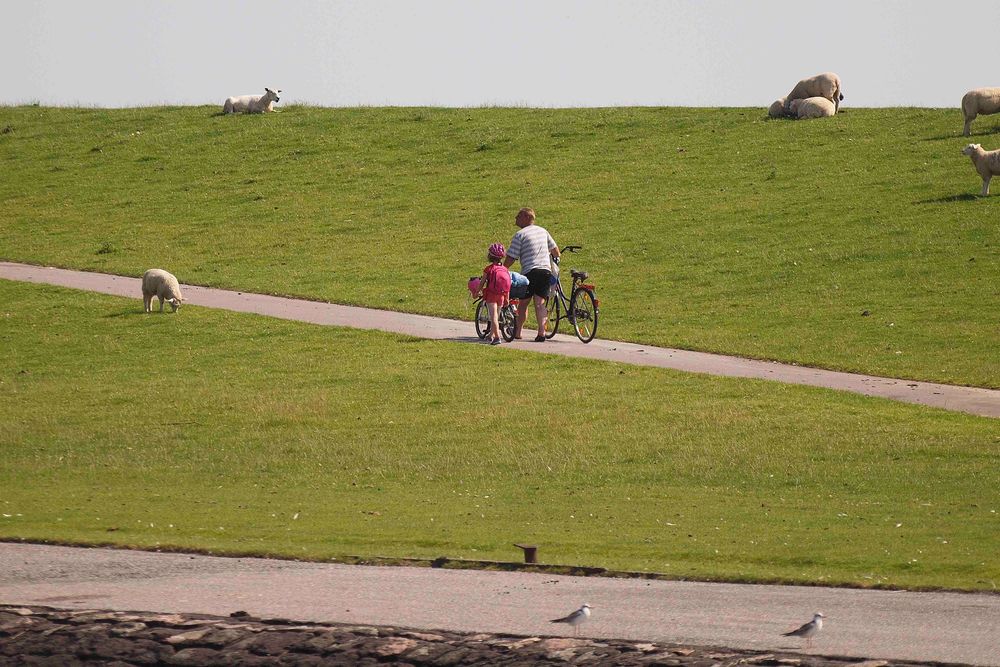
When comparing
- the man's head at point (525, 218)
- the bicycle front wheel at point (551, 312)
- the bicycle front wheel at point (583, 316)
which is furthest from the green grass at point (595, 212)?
the man's head at point (525, 218)

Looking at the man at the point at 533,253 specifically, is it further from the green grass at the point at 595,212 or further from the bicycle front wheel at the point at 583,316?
the green grass at the point at 595,212

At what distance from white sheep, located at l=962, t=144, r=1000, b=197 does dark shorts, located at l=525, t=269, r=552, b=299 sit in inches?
759

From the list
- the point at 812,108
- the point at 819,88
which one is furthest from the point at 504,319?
the point at 819,88

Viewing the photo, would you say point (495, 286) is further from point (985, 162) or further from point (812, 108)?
point (812, 108)

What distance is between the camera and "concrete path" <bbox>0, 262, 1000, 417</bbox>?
2553 centimetres

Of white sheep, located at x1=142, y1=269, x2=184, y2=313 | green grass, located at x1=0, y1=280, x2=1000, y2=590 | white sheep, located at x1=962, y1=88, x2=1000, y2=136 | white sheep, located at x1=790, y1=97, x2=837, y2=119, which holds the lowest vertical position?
green grass, located at x1=0, y1=280, x2=1000, y2=590

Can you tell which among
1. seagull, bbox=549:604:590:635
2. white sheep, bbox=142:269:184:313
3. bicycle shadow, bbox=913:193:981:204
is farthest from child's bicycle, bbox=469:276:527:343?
seagull, bbox=549:604:590:635

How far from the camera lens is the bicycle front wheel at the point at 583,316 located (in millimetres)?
30859

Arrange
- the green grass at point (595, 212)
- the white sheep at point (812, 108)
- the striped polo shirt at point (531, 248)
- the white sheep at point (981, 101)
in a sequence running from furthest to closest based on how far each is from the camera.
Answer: the white sheep at point (812, 108), the white sheep at point (981, 101), the green grass at point (595, 212), the striped polo shirt at point (531, 248)

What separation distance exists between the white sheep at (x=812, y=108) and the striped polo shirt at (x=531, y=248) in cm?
3084

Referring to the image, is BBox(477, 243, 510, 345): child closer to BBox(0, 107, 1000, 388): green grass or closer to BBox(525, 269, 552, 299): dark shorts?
BBox(525, 269, 552, 299): dark shorts

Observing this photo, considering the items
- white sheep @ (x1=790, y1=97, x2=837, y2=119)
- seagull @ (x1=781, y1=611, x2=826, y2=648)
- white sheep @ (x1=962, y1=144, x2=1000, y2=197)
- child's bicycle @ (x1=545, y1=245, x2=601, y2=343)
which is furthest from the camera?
white sheep @ (x1=790, y1=97, x2=837, y2=119)

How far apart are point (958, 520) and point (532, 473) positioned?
5948 mm

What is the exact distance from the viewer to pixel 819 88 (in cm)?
5916
